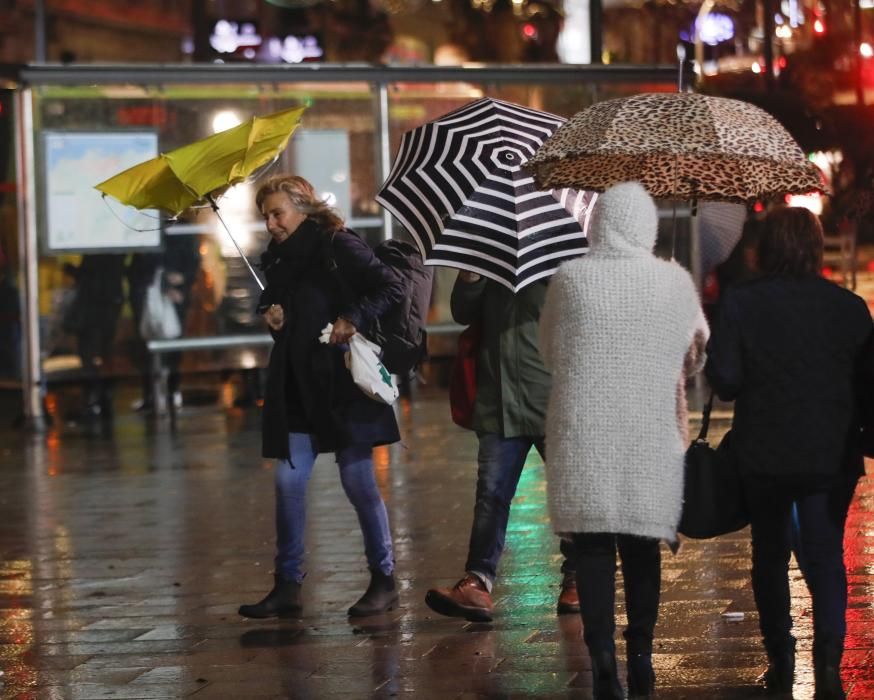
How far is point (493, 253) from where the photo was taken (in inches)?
272

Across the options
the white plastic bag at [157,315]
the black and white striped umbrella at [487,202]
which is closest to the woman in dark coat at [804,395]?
the black and white striped umbrella at [487,202]

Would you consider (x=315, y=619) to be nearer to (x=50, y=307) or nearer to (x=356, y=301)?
(x=356, y=301)

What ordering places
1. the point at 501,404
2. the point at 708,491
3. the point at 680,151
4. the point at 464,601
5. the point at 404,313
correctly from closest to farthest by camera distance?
the point at 708,491 < the point at 680,151 < the point at 464,601 < the point at 501,404 < the point at 404,313

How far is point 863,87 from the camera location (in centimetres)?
2605

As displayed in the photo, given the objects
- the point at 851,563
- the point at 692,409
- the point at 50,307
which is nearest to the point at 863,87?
the point at 692,409

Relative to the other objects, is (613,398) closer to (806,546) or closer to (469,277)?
(806,546)

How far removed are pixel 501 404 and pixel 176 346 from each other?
10.2 meters

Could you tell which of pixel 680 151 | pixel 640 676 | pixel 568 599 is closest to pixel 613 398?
pixel 640 676

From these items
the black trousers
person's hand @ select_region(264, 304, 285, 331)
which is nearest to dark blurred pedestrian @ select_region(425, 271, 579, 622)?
person's hand @ select_region(264, 304, 285, 331)

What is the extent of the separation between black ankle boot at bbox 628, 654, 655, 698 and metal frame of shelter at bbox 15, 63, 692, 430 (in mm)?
11499

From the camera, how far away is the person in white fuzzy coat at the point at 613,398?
5.37 metres

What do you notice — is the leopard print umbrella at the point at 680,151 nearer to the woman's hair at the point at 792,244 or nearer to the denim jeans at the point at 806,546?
the woman's hair at the point at 792,244

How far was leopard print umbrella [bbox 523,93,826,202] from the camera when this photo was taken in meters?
6.02

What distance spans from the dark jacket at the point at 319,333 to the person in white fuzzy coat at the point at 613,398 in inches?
73.1
